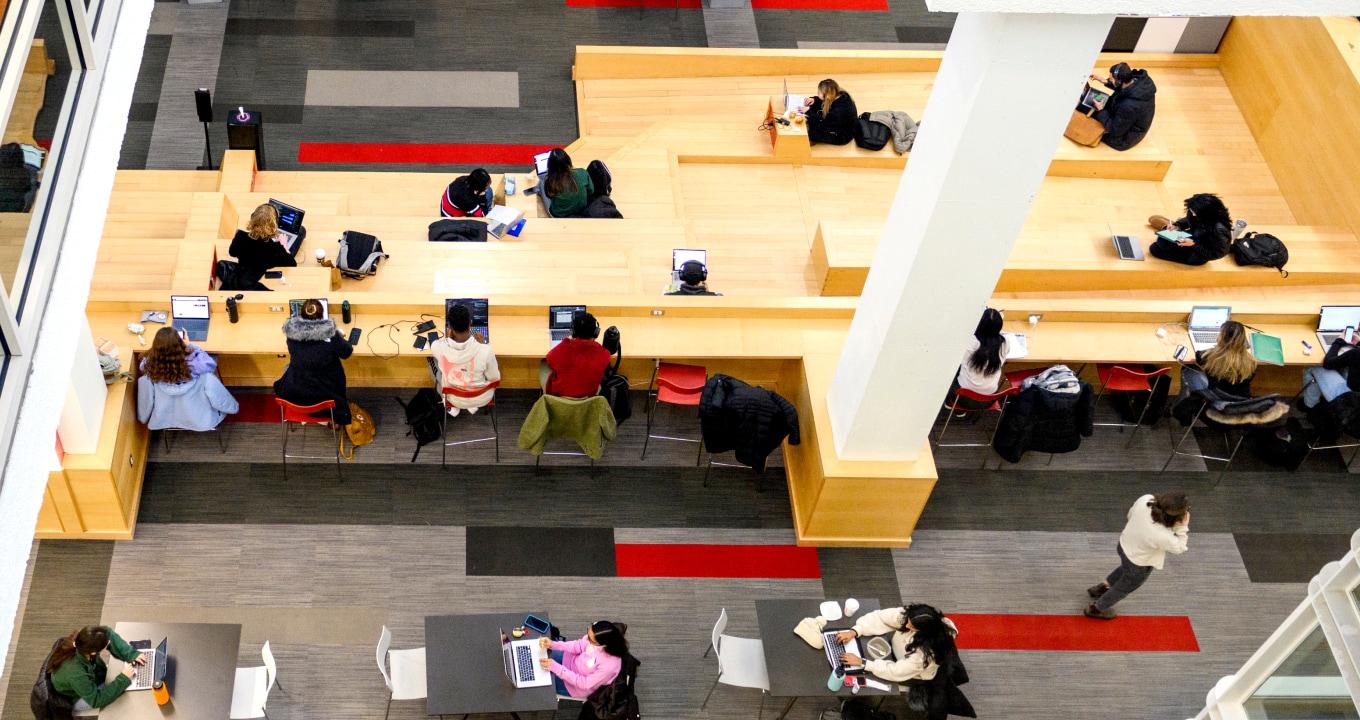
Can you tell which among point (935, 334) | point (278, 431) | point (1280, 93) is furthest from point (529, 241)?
point (1280, 93)

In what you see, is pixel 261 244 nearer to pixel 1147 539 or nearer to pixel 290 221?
pixel 290 221

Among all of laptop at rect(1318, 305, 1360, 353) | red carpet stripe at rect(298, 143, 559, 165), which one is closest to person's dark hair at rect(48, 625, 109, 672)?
red carpet stripe at rect(298, 143, 559, 165)

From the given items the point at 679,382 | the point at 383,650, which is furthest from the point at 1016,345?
the point at 383,650

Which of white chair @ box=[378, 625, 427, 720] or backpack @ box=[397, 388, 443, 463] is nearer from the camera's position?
white chair @ box=[378, 625, 427, 720]

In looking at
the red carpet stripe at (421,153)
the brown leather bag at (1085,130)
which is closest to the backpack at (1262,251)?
the brown leather bag at (1085,130)

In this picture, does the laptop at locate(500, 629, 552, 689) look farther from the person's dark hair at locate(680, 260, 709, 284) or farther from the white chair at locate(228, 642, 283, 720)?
the person's dark hair at locate(680, 260, 709, 284)

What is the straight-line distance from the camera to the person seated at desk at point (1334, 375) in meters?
8.32

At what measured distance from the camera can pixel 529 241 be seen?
9.36 m

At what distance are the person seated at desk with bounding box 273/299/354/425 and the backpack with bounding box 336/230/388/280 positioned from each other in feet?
3.09

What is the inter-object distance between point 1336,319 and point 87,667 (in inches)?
326

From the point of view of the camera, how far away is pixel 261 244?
330 inches

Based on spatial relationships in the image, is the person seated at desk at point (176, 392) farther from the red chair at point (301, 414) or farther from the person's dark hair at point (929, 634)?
the person's dark hair at point (929, 634)

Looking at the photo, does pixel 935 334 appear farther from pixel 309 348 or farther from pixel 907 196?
pixel 309 348

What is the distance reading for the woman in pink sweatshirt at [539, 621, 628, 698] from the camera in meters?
6.52
